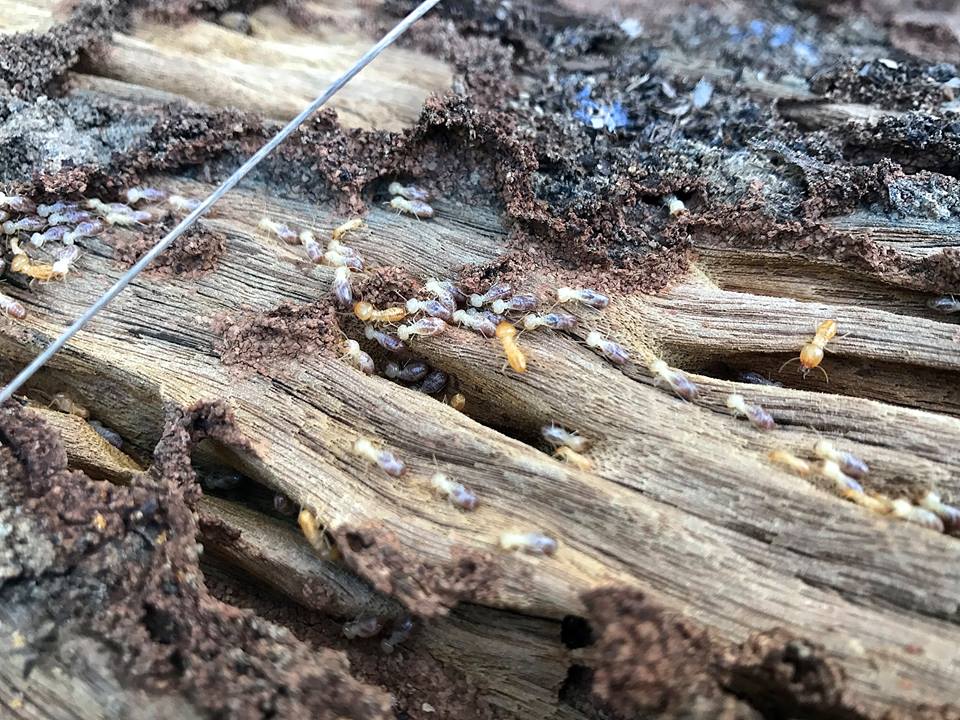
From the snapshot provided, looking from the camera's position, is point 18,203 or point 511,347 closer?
point 511,347

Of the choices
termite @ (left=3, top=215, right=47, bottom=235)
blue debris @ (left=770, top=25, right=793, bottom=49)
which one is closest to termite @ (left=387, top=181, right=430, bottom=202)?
termite @ (left=3, top=215, right=47, bottom=235)

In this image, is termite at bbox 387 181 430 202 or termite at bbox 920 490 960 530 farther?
termite at bbox 387 181 430 202

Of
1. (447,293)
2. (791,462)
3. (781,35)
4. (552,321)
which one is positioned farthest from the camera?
(781,35)

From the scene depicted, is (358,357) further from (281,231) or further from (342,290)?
(281,231)

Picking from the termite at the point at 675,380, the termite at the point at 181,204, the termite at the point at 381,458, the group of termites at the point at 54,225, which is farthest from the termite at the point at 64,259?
the termite at the point at 675,380

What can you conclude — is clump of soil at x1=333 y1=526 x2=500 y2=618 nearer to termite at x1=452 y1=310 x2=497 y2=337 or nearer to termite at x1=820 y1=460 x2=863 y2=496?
termite at x1=452 y1=310 x2=497 y2=337

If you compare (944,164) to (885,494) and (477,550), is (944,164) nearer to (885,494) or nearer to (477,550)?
(885,494)

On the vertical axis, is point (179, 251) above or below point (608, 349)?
below

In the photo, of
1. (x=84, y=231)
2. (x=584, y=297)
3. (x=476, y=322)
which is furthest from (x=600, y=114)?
(x=84, y=231)
